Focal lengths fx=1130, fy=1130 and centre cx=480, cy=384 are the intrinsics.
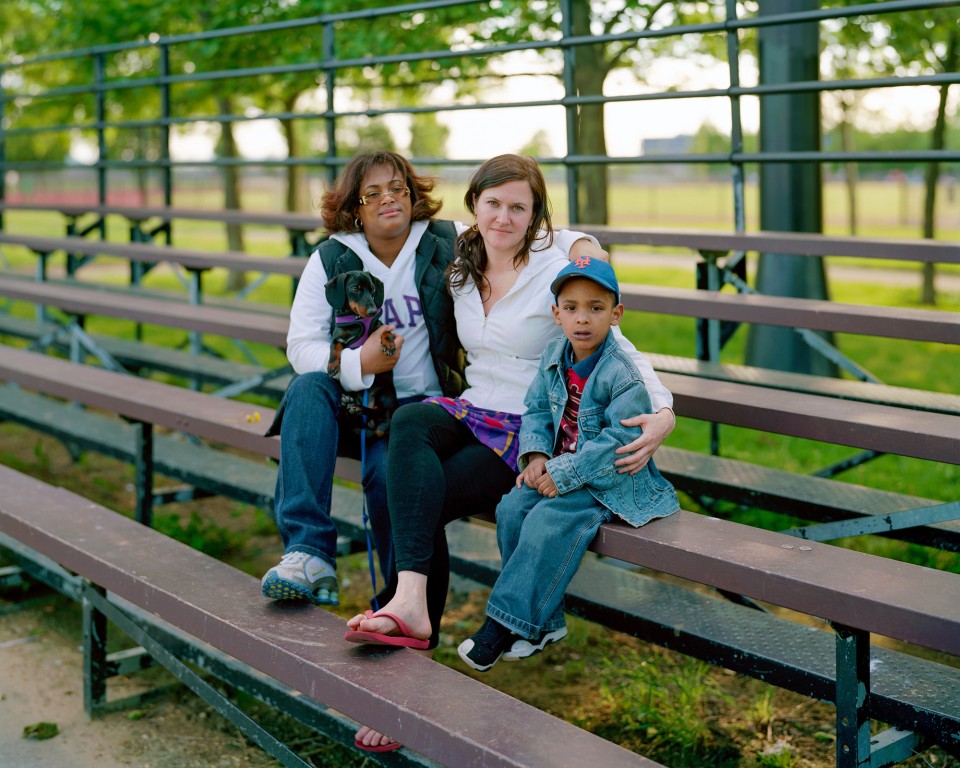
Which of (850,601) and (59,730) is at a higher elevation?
(850,601)

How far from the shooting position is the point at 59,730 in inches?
136

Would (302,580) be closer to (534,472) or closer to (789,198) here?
(534,472)

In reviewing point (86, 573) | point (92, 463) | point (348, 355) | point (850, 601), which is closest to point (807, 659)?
point (850, 601)

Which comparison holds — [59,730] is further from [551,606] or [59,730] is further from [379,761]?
[551,606]

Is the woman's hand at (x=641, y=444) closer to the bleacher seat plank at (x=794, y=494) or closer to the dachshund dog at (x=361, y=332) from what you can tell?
the dachshund dog at (x=361, y=332)

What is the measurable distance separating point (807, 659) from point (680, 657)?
1.03 m

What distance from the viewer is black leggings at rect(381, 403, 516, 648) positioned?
2887 mm

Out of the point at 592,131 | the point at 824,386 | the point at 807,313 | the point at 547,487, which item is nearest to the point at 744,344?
the point at 592,131

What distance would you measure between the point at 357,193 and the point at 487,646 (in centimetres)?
148

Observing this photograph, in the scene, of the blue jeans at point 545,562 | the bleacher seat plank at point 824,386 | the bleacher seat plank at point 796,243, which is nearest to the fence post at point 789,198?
the bleacher seat plank at point 796,243

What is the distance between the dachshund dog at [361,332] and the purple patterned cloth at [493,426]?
17cm

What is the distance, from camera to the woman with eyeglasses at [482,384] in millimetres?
2906

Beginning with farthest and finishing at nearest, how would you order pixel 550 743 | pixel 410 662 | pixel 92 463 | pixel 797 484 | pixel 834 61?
pixel 834 61
pixel 92 463
pixel 797 484
pixel 410 662
pixel 550 743

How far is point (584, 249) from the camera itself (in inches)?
129
